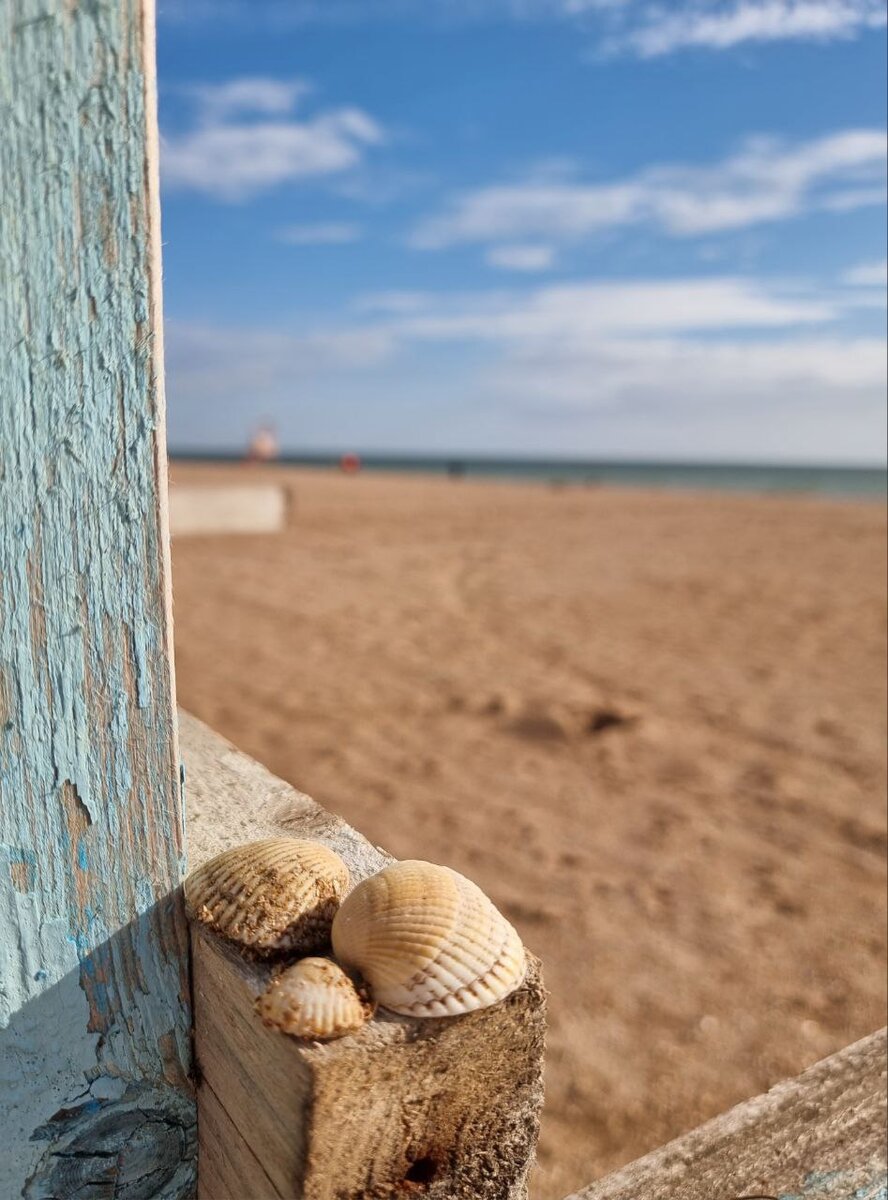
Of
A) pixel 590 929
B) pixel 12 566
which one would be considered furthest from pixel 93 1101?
pixel 590 929

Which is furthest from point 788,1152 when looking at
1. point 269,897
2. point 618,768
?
point 618,768

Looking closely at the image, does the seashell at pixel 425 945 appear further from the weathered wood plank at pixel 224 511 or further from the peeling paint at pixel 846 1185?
the weathered wood plank at pixel 224 511

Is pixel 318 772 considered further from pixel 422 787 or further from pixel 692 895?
pixel 692 895

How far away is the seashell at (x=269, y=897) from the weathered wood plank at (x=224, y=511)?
1113cm

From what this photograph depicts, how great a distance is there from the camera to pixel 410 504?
18.7 meters

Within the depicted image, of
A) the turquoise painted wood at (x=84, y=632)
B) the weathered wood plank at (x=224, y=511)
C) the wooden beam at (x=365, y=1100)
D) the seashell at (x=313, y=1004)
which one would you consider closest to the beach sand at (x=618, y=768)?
the wooden beam at (x=365, y=1100)

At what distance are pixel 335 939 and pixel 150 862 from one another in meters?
0.23

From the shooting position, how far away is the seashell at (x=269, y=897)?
99 centimetres

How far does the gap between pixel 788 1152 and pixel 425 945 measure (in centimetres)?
77

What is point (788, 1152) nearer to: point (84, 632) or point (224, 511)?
point (84, 632)

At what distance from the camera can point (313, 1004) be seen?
861 mm

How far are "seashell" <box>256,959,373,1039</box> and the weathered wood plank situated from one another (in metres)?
11.3

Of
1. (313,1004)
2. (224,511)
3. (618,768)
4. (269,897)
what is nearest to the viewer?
(313,1004)

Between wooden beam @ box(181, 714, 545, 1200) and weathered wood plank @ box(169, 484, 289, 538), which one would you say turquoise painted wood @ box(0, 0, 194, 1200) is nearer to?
wooden beam @ box(181, 714, 545, 1200)
